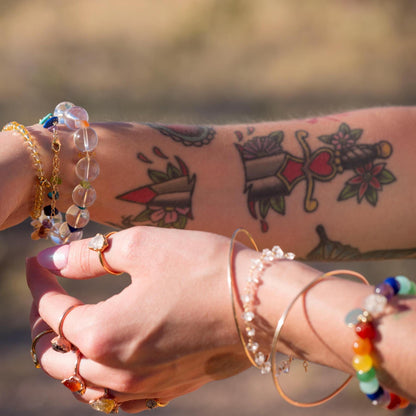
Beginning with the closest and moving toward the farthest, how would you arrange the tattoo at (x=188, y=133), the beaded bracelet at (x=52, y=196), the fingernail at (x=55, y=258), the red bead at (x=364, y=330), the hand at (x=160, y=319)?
the red bead at (x=364, y=330), the hand at (x=160, y=319), the fingernail at (x=55, y=258), the beaded bracelet at (x=52, y=196), the tattoo at (x=188, y=133)

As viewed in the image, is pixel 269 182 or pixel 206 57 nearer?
pixel 269 182

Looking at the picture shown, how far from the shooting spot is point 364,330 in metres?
0.76

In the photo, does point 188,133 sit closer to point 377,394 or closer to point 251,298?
point 251,298

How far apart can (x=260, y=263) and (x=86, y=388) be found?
41 centimetres

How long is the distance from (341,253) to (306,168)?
0.22 metres

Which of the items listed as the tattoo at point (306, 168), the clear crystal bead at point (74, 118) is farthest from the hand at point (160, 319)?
the tattoo at point (306, 168)

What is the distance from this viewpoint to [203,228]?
1268mm

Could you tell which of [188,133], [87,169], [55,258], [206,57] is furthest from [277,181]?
[206,57]

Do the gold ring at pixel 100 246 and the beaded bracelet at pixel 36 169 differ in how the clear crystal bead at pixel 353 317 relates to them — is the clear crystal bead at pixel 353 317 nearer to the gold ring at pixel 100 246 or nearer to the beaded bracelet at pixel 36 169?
the gold ring at pixel 100 246

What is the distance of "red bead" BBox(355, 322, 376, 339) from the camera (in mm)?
763

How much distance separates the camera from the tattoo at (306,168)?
1.29m

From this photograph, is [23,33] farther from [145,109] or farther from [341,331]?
[341,331]

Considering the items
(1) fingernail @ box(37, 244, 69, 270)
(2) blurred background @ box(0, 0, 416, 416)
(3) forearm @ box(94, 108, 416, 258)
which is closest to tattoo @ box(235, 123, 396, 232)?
(3) forearm @ box(94, 108, 416, 258)

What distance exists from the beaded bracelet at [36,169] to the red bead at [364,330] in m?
0.67
